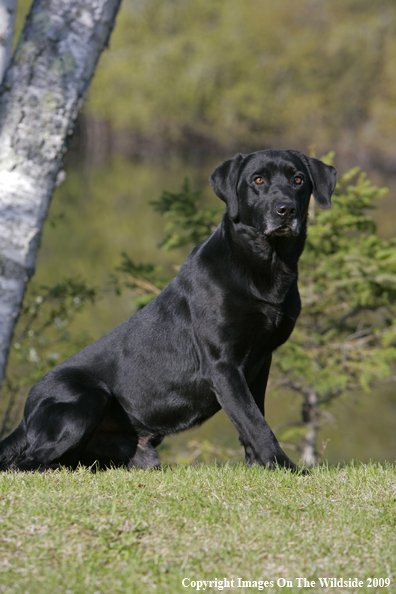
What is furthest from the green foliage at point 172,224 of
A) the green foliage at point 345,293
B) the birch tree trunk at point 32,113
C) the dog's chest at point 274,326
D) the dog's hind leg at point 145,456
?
the dog's chest at point 274,326

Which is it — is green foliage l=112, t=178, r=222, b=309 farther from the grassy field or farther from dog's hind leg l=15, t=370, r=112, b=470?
the grassy field

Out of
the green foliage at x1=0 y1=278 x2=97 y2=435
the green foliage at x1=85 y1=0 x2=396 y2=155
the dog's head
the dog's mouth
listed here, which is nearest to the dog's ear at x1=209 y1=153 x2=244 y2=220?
the dog's head

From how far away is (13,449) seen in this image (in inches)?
146

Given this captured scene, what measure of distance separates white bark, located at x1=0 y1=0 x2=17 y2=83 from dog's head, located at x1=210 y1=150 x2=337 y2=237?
6.86 feet

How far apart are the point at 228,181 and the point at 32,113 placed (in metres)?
1.78

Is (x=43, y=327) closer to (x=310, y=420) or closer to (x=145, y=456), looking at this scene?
(x=145, y=456)

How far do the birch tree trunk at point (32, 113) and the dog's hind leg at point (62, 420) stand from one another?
3.91 ft

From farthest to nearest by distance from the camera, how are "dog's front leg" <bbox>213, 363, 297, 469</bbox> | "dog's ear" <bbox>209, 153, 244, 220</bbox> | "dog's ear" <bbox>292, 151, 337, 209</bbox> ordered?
"dog's ear" <bbox>292, 151, 337, 209</bbox>
"dog's ear" <bbox>209, 153, 244, 220</bbox>
"dog's front leg" <bbox>213, 363, 297, 469</bbox>

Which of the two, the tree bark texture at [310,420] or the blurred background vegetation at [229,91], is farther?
the blurred background vegetation at [229,91]

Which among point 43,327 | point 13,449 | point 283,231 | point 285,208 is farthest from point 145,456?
point 43,327

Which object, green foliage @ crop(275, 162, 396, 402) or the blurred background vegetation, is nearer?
green foliage @ crop(275, 162, 396, 402)

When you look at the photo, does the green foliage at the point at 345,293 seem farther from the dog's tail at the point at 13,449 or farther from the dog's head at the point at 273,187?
the dog's tail at the point at 13,449

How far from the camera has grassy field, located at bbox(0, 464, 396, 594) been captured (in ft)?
6.90

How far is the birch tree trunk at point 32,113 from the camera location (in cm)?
449
